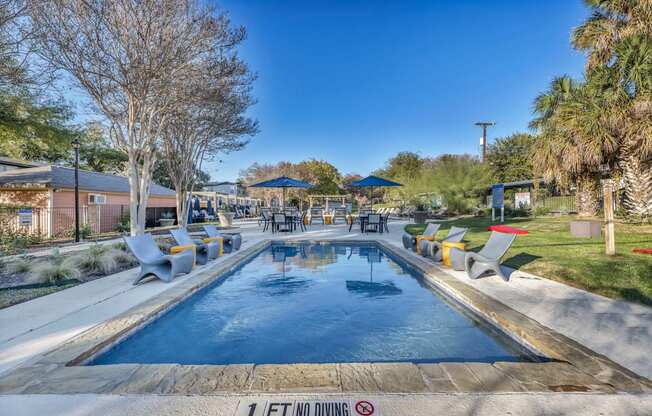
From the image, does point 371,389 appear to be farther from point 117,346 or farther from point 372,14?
point 372,14

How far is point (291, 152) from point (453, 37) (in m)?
21.8

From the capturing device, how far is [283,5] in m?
13.3

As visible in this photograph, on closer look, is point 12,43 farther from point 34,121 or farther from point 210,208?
point 210,208

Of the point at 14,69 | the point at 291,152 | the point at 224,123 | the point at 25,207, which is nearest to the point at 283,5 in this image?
the point at 224,123

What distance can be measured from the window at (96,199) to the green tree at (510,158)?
28335mm

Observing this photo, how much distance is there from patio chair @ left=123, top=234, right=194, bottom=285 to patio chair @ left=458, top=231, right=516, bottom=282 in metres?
5.10

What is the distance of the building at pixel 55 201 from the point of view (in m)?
12.8

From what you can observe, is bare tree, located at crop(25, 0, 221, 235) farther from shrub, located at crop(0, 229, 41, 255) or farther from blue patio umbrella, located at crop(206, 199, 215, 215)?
blue patio umbrella, located at crop(206, 199, 215, 215)

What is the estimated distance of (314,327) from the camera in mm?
3992

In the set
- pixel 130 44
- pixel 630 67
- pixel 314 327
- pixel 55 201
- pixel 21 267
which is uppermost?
pixel 130 44

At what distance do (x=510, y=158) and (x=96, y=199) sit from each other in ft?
102

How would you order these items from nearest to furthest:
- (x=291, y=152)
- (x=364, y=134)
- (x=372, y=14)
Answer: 1. (x=372, y=14)
2. (x=364, y=134)
3. (x=291, y=152)

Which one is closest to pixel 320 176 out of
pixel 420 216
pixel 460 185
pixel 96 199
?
pixel 460 185

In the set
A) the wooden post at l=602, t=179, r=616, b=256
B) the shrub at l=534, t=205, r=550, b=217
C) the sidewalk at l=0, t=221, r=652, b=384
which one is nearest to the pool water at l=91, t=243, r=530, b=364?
the sidewalk at l=0, t=221, r=652, b=384
